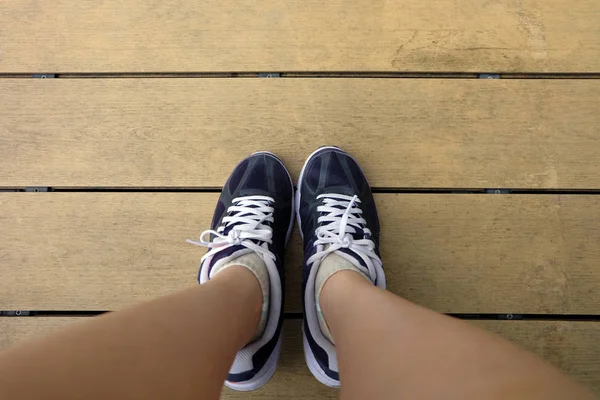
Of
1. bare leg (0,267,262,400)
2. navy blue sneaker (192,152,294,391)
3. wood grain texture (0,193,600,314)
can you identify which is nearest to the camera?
bare leg (0,267,262,400)

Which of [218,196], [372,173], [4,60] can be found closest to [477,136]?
[372,173]

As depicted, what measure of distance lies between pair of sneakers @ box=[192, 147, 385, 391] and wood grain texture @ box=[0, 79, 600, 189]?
4 cm

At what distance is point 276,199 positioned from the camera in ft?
2.79

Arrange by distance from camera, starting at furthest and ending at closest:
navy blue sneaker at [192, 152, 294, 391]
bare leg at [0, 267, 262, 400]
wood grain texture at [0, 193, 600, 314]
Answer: wood grain texture at [0, 193, 600, 314]
navy blue sneaker at [192, 152, 294, 391]
bare leg at [0, 267, 262, 400]

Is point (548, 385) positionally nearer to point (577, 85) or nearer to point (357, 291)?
point (357, 291)

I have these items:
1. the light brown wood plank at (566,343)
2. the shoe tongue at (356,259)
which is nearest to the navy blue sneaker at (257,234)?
the shoe tongue at (356,259)

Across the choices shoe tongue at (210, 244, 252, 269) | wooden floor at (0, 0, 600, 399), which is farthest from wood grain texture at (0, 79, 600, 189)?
shoe tongue at (210, 244, 252, 269)

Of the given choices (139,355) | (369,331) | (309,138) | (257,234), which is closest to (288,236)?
(257,234)

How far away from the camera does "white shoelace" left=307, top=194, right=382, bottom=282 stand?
29.6 inches

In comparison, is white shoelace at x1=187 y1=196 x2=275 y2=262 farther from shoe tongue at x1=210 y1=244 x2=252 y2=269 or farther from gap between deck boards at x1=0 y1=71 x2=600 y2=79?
gap between deck boards at x1=0 y1=71 x2=600 y2=79

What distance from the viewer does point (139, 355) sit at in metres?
0.41

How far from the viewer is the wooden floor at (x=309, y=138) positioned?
82 cm

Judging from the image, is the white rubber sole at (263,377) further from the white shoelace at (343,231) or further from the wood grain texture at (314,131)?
the wood grain texture at (314,131)

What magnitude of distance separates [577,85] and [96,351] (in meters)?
0.96
